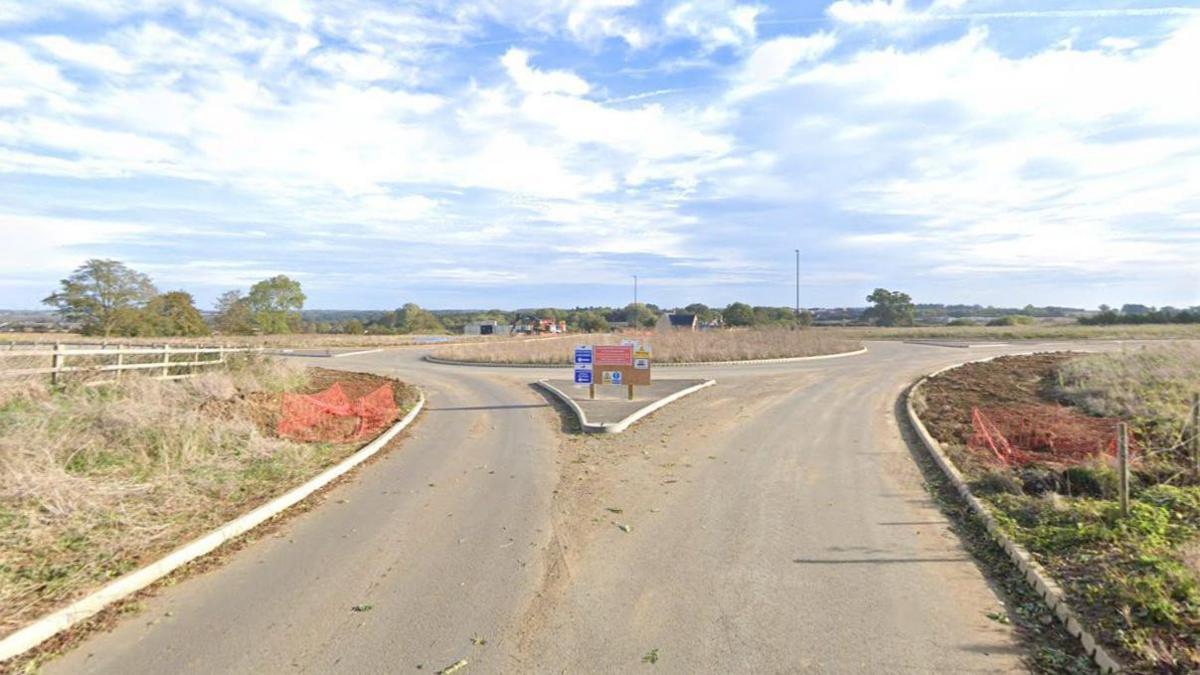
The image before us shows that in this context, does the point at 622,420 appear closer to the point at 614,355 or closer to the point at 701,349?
the point at 614,355

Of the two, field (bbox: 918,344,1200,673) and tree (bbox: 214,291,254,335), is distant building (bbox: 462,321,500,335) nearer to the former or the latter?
tree (bbox: 214,291,254,335)

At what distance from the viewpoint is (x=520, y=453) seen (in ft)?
38.2

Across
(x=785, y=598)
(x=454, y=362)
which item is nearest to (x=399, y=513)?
(x=785, y=598)

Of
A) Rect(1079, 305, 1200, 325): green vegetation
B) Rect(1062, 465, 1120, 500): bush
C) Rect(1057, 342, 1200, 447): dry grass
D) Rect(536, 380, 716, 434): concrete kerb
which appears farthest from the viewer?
Rect(1079, 305, 1200, 325): green vegetation

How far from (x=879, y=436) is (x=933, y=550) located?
6.93 metres

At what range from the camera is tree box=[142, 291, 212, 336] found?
54.6m

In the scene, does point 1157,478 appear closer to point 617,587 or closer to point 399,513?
point 617,587

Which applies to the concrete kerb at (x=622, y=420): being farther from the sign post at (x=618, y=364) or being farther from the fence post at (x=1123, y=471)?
the fence post at (x=1123, y=471)

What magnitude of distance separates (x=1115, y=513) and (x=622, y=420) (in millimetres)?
8786

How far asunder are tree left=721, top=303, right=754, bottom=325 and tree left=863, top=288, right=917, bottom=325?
23058mm

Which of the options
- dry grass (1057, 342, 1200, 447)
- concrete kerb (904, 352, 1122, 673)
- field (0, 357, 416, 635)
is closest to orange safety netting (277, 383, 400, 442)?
field (0, 357, 416, 635)

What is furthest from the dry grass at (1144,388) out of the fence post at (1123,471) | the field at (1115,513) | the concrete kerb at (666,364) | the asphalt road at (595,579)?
the concrete kerb at (666,364)

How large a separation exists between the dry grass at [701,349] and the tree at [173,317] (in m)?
25.2

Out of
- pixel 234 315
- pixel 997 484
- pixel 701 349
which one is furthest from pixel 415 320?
pixel 997 484
